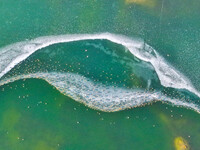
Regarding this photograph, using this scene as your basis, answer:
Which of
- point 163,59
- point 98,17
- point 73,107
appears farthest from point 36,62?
point 163,59

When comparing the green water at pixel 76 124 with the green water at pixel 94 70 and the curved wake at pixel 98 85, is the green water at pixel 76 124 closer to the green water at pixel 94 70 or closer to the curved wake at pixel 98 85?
the green water at pixel 94 70

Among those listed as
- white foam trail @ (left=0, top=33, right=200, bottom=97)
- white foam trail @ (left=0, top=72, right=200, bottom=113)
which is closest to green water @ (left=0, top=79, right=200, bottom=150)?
white foam trail @ (left=0, top=72, right=200, bottom=113)

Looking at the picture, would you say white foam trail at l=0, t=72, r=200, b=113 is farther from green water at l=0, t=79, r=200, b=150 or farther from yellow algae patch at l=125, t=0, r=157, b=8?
yellow algae patch at l=125, t=0, r=157, b=8

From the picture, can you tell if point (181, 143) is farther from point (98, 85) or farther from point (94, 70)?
point (94, 70)

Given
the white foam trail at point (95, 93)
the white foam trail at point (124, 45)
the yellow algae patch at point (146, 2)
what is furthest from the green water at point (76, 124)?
the yellow algae patch at point (146, 2)

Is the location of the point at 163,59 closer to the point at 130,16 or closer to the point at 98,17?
the point at 130,16

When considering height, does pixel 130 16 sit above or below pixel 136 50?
above
